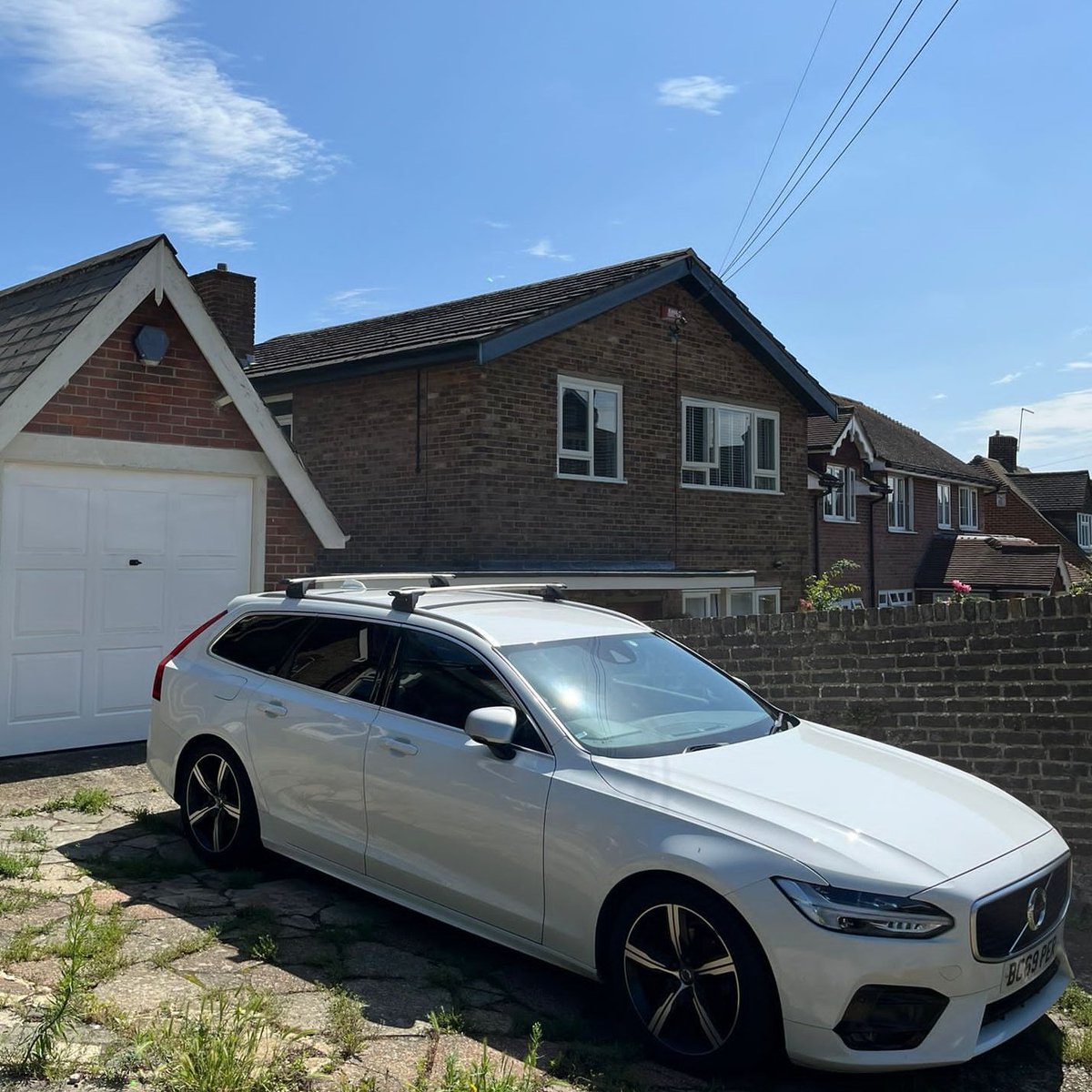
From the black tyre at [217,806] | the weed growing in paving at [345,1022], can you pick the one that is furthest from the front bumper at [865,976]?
the black tyre at [217,806]

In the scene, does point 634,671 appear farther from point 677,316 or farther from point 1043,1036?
point 677,316

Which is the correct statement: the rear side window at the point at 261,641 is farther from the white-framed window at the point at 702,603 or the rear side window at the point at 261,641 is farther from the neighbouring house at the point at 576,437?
the white-framed window at the point at 702,603

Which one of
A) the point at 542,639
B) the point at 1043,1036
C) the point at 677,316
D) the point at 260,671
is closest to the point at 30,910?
the point at 260,671

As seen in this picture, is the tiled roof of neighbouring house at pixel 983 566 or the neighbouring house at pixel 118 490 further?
the tiled roof of neighbouring house at pixel 983 566

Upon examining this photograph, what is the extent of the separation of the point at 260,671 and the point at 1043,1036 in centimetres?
402

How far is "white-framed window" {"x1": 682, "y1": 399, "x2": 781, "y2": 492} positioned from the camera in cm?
1606

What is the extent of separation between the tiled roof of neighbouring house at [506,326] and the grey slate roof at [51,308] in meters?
4.42

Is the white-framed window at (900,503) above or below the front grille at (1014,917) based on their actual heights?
above

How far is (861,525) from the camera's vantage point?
27.4m

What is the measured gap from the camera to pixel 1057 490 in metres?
47.2

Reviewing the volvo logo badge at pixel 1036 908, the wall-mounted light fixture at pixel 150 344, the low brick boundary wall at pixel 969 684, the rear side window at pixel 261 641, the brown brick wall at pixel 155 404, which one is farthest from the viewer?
the wall-mounted light fixture at pixel 150 344

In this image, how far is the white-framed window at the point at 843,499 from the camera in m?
25.7

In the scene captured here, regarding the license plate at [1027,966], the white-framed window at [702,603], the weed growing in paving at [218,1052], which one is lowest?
the weed growing in paving at [218,1052]

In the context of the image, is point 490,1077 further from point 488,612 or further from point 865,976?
point 488,612
